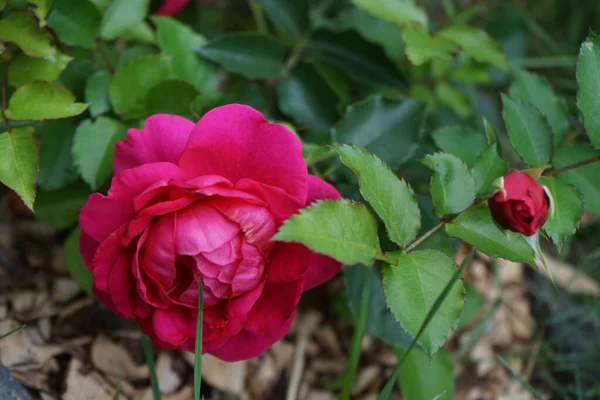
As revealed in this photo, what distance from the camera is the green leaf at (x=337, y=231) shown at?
553 millimetres

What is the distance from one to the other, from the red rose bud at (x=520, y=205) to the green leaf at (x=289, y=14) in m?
0.59

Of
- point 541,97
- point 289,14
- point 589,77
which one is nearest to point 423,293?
point 589,77

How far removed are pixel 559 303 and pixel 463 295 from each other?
789 millimetres

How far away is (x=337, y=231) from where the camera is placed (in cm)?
60

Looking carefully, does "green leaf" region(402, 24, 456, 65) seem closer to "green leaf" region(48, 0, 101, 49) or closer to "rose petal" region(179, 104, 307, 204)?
"rose petal" region(179, 104, 307, 204)

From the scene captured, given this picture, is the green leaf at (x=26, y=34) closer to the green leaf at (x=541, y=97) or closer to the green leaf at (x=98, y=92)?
the green leaf at (x=98, y=92)

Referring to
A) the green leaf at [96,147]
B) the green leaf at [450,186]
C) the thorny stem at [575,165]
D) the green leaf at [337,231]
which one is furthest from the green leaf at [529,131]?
the green leaf at [96,147]

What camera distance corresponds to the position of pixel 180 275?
0.63 metres

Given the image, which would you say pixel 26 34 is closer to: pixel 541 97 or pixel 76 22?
pixel 76 22

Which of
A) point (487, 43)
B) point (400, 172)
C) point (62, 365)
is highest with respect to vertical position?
point (487, 43)

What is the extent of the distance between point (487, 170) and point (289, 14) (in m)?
0.54

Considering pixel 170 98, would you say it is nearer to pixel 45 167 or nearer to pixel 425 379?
pixel 45 167

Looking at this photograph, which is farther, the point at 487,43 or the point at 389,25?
the point at 389,25

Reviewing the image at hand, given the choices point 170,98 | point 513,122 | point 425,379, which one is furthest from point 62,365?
point 513,122
